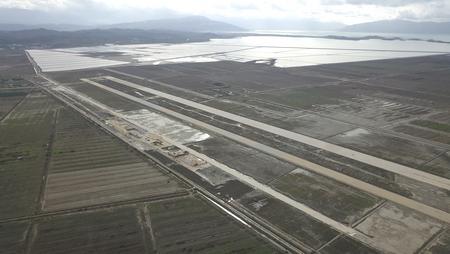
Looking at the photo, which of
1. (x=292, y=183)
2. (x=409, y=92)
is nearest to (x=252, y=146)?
(x=292, y=183)

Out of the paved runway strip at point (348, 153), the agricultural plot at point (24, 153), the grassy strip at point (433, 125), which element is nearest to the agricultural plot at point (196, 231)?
the agricultural plot at point (24, 153)

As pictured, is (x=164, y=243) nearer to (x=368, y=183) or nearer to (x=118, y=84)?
(x=368, y=183)

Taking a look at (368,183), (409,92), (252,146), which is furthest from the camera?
(409,92)

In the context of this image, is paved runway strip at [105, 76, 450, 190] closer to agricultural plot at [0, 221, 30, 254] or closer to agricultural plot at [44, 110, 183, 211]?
agricultural plot at [44, 110, 183, 211]

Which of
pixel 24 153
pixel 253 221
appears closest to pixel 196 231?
pixel 253 221

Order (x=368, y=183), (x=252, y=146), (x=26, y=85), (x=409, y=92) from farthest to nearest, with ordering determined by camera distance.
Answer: (x=26, y=85)
(x=409, y=92)
(x=252, y=146)
(x=368, y=183)

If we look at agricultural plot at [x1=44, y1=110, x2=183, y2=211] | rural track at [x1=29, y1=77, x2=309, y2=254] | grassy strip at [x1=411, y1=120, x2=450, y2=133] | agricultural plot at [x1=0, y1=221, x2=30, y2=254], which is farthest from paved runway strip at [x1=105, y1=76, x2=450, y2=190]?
agricultural plot at [x1=0, y1=221, x2=30, y2=254]

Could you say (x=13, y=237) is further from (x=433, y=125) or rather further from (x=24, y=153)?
(x=433, y=125)
